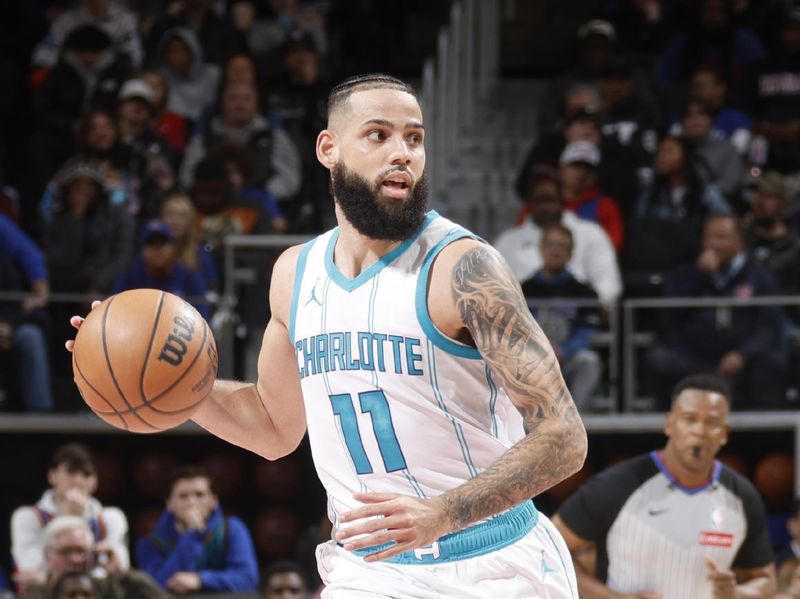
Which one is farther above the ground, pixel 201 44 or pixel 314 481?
pixel 201 44

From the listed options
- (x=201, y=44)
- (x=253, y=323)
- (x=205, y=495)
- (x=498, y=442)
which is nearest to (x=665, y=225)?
(x=253, y=323)

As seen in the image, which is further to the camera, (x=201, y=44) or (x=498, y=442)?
(x=201, y=44)

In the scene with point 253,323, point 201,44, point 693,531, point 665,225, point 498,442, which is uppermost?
point 201,44

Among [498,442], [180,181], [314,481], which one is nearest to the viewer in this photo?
[498,442]

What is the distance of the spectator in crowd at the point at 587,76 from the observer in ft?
37.1

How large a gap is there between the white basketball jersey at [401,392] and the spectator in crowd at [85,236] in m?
5.99

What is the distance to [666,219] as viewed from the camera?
9.85 metres

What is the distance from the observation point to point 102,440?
9.98m

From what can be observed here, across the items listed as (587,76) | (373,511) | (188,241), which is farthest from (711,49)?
(373,511)

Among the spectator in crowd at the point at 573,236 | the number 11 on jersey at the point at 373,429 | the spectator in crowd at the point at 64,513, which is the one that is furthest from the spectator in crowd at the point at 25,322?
the number 11 on jersey at the point at 373,429

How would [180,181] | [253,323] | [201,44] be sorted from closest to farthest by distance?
1. [253,323]
2. [180,181]
3. [201,44]

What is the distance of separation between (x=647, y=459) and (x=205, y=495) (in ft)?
9.57

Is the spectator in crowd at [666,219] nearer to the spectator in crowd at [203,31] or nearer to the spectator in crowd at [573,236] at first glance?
the spectator in crowd at [573,236]

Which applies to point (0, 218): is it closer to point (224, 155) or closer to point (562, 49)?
point (224, 155)
